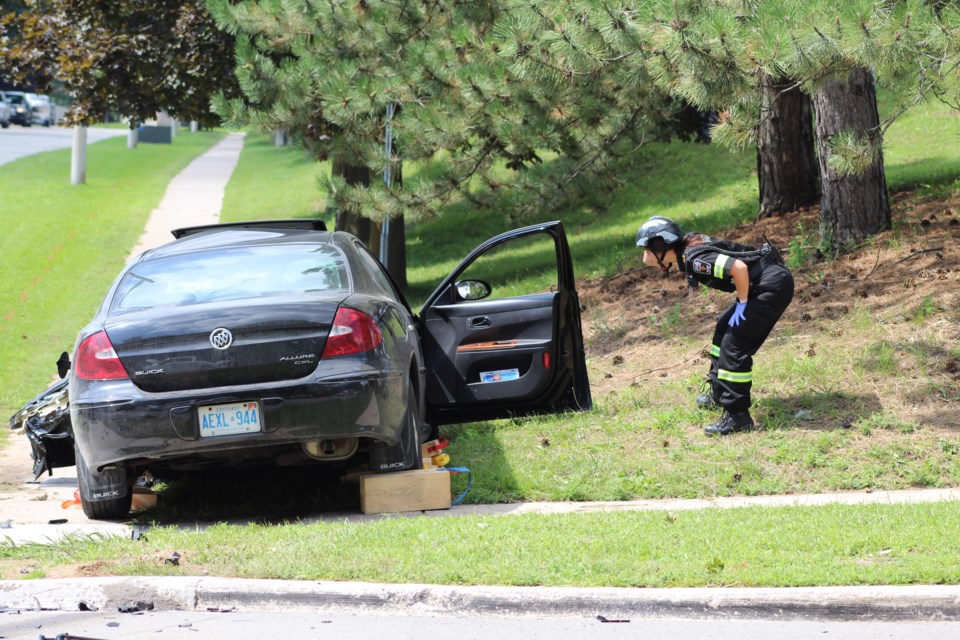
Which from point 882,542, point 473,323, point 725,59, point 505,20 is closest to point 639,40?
point 725,59

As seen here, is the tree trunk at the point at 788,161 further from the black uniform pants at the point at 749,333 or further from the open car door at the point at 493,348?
the open car door at the point at 493,348

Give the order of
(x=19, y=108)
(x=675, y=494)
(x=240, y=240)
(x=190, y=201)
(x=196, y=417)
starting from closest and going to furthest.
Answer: (x=196, y=417) < (x=675, y=494) < (x=240, y=240) < (x=190, y=201) < (x=19, y=108)

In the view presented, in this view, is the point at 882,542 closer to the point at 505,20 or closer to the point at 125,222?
the point at 505,20

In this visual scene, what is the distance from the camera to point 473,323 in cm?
815

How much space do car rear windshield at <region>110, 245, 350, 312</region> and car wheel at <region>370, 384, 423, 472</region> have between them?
846 millimetres

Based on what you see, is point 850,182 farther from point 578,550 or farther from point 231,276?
point 578,550

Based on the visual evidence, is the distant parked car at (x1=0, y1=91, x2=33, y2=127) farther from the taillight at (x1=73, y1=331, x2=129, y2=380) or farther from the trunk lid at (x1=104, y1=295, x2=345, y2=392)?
the trunk lid at (x1=104, y1=295, x2=345, y2=392)

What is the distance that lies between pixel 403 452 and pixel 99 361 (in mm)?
1716

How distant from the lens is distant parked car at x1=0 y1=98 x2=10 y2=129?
60.1m

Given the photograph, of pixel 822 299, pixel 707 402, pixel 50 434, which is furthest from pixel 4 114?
pixel 707 402

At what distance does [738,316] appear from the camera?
26.3 ft

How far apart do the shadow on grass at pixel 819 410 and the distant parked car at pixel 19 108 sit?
61357 millimetres

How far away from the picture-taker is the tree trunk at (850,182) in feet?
38.3

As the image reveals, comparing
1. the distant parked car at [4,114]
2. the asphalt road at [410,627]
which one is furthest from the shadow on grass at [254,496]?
the distant parked car at [4,114]
